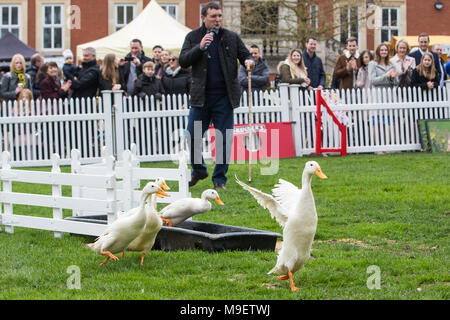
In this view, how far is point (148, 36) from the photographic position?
2612cm

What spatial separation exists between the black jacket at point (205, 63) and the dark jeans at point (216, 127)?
15 cm

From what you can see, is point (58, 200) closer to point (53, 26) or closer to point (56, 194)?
point (56, 194)

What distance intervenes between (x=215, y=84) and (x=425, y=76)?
717cm

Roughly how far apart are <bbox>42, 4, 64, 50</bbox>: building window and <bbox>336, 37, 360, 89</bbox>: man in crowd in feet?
74.4

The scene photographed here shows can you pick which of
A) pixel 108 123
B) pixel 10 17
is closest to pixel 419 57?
pixel 108 123

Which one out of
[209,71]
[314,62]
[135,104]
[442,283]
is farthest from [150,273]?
[314,62]

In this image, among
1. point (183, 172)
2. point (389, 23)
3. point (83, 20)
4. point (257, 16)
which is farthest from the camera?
point (389, 23)

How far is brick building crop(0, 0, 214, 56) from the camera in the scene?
3694cm

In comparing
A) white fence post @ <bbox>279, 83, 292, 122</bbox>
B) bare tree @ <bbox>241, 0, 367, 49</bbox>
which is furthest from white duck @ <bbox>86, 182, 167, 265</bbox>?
bare tree @ <bbox>241, 0, 367, 49</bbox>

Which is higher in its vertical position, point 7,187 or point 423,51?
point 423,51

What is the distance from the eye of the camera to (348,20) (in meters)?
34.1

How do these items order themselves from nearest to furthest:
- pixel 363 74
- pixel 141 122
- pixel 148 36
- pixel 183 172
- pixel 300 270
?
pixel 300 270 → pixel 183 172 → pixel 141 122 → pixel 363 74 → pixel 148 36

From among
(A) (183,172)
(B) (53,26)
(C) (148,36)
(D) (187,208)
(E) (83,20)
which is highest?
(E) (83,20)
